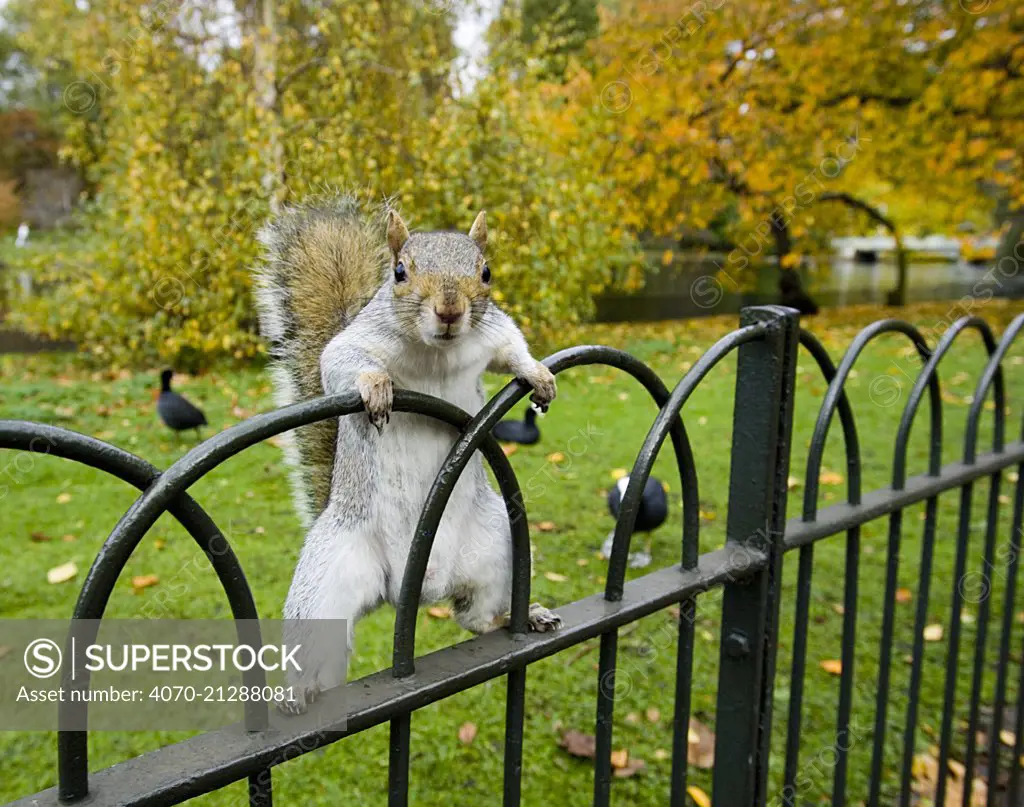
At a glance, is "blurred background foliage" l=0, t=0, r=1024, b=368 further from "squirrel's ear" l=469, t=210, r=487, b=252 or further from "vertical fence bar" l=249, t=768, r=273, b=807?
"vertical fence bar" l=249, t=768, r=273, b=807

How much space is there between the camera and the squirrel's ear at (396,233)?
0.86m

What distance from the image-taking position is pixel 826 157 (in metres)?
7.53

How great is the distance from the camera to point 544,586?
2609 millimetres

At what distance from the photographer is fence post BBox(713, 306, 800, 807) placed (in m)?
0.98

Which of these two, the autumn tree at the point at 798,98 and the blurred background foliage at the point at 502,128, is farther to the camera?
the autumn tree at the point at 798,98

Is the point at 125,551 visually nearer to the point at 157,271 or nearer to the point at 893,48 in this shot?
the point at 157,271

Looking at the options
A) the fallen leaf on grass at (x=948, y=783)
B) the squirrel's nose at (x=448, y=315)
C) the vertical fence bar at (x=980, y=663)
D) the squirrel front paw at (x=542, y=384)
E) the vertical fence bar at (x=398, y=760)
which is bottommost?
the fallen leaf on grass at (x=948, y=783)

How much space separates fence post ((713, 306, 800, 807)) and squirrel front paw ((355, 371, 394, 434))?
0.50 meters

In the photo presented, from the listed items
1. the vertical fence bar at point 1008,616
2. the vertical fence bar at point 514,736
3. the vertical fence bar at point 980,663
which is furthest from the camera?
the vertical fence bar at point 1008,616

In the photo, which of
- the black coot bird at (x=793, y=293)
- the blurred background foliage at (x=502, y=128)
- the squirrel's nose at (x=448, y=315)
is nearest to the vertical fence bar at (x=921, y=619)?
the squirrel's nose at (x=448, y=315)

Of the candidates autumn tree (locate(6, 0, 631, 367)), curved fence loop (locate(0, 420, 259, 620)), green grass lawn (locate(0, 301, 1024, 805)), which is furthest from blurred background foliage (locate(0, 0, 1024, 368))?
curved fence loop (locate(0, 420, 259, 620))

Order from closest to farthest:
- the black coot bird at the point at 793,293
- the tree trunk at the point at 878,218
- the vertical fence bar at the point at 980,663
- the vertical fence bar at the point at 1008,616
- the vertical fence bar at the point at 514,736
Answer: the vertical fence bar at the point at 514,736, the vertical fence bar at the point at 980,663, the vertical fence bar at the point at 1008,616, the tree trunk at the point at 878,218, the black coot bird at the point at 793,293

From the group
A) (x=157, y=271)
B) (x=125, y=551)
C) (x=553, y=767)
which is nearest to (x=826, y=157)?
(x=157, y=271)

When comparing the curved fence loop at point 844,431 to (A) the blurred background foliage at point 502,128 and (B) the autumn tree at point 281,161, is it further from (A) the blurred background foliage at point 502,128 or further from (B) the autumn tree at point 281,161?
(A) the blurred background foliage at point 502,128
